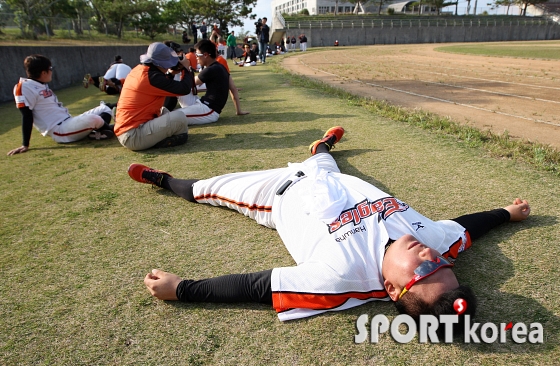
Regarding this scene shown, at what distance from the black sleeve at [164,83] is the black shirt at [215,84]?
161cm

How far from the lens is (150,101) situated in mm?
5094

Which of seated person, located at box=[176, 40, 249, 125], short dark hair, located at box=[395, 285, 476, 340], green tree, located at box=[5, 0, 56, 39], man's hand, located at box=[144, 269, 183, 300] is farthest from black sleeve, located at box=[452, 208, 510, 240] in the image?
green tree, located at box=[5, 0, 56, 39]

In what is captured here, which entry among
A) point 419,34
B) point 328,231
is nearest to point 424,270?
point 328,231

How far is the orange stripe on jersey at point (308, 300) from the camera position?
201 cm

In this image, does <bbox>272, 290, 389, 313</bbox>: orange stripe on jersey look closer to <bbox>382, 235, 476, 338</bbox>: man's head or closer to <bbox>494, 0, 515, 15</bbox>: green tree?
<bbox>382, 235, 476, 338</bbox>: man's head

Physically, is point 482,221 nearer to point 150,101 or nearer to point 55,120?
point 150,101

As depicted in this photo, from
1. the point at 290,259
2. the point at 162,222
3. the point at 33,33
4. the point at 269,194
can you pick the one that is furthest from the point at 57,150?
the point at 33,33

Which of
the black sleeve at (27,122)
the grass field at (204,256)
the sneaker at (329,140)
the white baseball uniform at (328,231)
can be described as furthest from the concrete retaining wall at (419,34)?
the white baseball uniform at (328,231)

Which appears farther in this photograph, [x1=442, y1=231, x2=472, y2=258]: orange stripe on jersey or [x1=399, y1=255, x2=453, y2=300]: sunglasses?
[x1=442, y1=231, x2=472, y2=258]: orange stripe on jersey

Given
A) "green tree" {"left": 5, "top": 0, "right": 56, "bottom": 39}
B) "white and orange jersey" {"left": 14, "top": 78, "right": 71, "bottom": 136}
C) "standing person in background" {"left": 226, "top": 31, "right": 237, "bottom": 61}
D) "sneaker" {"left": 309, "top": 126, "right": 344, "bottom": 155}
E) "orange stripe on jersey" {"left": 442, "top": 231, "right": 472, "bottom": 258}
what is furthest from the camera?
"standing person in background" {"left": 226, "top": 31, "right": 237, "bottom": 61}

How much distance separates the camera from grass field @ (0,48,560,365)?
186 cm

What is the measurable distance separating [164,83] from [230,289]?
356cm

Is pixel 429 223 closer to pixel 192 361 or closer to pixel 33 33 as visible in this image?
pixel 192 361

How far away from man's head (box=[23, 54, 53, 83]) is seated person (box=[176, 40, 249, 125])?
6.55ft
